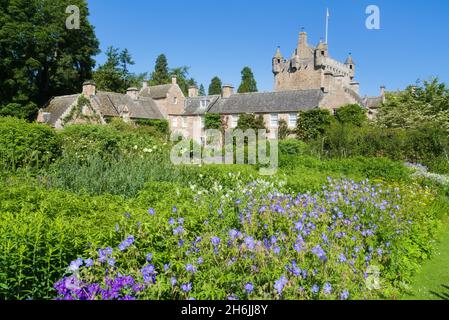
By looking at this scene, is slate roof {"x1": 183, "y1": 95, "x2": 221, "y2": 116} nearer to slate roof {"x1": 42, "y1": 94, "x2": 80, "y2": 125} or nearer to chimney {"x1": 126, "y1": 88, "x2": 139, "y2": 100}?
chimney {"x1": 126, "y1": 88, "x2": 139, "y2": 100}

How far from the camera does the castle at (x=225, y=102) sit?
3378cm

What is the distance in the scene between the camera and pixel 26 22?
113 feet

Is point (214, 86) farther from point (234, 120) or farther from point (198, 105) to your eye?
point (234, 120)

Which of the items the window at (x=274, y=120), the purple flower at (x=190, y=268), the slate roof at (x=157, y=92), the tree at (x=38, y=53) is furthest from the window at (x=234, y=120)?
the purple flower at (x=190, y=268)

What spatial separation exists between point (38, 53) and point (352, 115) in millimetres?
29613

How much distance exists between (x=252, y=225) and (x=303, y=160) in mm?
10842

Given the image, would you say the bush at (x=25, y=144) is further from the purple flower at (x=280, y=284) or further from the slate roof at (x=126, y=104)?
the slate roof at (x=126, y=104)

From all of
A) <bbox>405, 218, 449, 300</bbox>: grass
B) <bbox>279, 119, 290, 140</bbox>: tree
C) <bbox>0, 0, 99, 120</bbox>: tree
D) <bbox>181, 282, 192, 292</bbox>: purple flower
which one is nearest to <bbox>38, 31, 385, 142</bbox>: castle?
<bbox>279, 119, 290, 140</bbox>: tree

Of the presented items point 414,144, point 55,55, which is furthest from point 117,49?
point 414,144

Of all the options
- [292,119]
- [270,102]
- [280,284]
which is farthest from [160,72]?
[280,284]

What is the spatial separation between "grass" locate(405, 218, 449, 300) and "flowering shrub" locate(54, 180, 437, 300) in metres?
0.23

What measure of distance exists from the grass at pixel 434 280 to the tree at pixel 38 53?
3621 cm

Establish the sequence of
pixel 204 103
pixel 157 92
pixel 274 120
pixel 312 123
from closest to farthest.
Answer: pixel 312 123, pixel 274 120, pixel 204 103, pixel 157 92

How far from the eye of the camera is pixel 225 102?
132 ft
